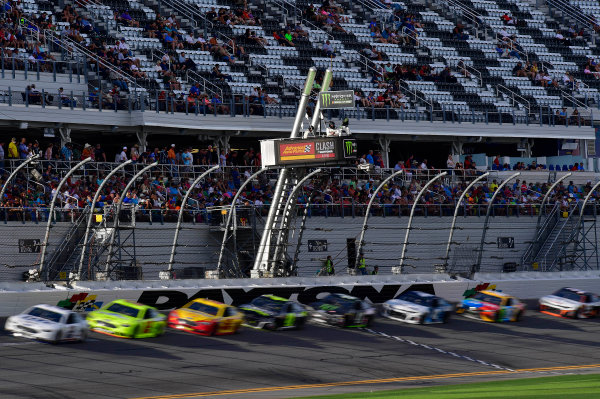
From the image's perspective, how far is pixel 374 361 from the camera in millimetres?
30250

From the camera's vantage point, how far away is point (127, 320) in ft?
101

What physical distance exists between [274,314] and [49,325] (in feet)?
22.5

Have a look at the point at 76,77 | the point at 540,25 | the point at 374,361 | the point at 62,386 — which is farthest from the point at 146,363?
the point at 540,25

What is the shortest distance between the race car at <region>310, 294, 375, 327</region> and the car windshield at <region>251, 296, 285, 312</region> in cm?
169

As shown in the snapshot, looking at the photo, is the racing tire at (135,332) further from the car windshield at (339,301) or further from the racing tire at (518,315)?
the racing tire at (518,315)

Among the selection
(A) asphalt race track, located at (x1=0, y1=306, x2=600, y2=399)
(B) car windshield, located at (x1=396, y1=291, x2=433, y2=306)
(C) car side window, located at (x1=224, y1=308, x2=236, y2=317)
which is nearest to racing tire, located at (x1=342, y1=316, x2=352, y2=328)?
(A) asphalt race track, located at (x1=0, y1=306, x2=600, y2=399)

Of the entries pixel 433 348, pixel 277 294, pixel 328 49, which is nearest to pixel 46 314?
pixel 277 294

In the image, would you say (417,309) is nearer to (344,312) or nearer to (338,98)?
(344,312)

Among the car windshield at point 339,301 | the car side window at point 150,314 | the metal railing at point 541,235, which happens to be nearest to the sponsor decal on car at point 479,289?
the metal railing at point 541,235

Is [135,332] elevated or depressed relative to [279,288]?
depressed

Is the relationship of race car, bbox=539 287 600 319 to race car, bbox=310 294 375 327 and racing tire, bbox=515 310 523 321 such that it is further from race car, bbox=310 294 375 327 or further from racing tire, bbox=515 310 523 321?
race car, bbox=310 294 375 327

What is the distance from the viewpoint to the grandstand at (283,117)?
3681cm

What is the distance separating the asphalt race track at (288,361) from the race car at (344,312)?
14.6 inches

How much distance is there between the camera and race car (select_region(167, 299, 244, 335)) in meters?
31.8
